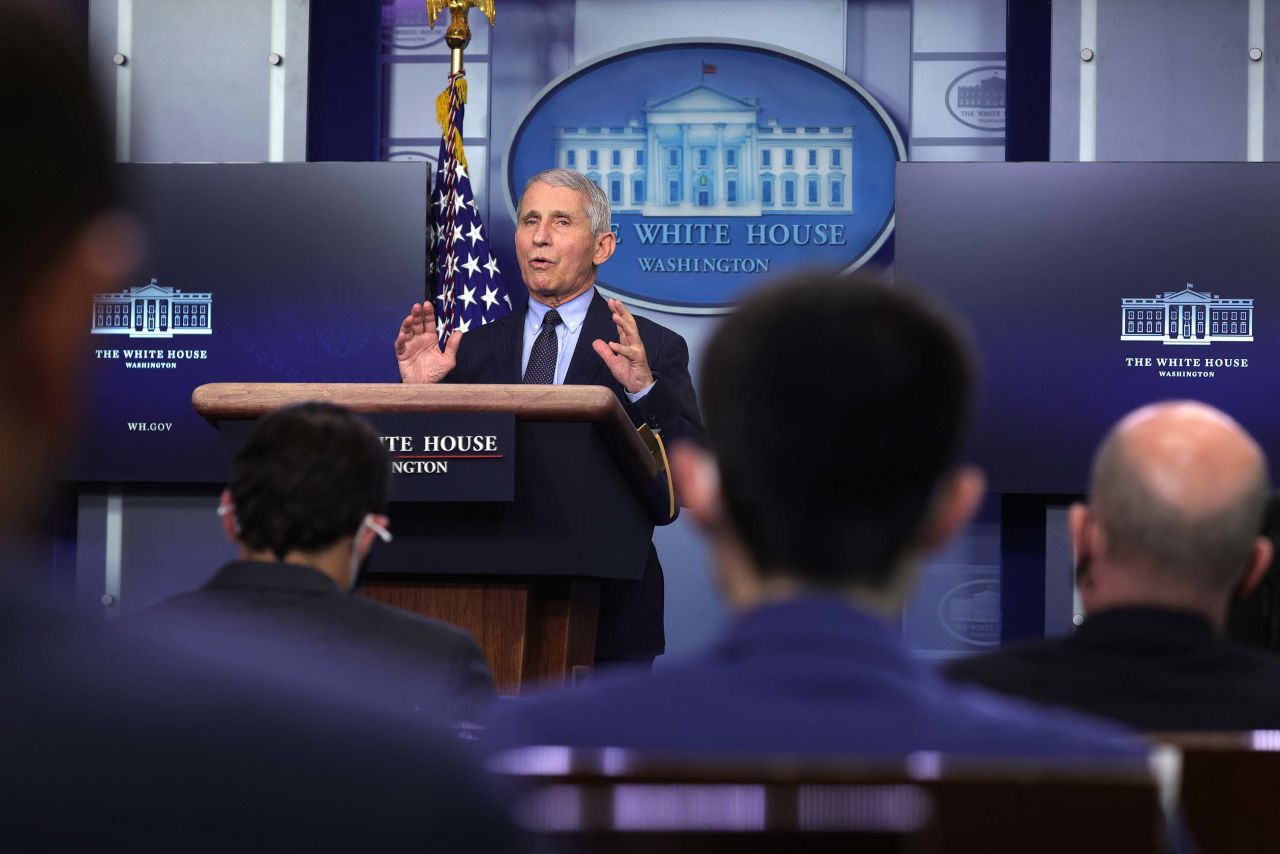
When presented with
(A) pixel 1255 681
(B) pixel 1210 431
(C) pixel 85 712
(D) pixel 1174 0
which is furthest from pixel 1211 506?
(D) pixel 1174 0

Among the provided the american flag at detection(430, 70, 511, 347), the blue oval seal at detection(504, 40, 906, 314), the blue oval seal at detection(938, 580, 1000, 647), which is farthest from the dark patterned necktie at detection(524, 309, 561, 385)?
the blue oval seal at detection(938, 580, 1000, 647)

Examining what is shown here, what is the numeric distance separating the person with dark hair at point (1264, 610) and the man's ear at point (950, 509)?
135 centimetres

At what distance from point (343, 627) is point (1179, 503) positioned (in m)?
0.99

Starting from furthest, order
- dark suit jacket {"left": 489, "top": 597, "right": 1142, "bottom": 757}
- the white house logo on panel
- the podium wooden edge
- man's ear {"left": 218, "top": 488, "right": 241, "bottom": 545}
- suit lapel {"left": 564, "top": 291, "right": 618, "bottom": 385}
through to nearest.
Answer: the white house logo on panel < suit lapel {"left": 564, "top": 291, "right": 618, "bottom": 385} < the podium wooden edge < man's ear {"left": 218, "top": 488, "right": 241, "bottom": 545} < dark suit jacket {"left": 489, "top": 597, "right": 1142, "bottom": 757}

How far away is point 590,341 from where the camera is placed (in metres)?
4.06

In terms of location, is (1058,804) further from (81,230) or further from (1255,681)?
(1255,681)

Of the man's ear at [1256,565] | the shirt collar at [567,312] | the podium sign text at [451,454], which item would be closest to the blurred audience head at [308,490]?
the podium sign text at [451,454]

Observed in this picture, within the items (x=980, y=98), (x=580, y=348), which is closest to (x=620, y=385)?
(x=580, y=348)

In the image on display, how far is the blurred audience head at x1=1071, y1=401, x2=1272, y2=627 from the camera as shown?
65.4 inches

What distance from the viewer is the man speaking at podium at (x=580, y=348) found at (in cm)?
343

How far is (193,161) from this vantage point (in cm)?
651

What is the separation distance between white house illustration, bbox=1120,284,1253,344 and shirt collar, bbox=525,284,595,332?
247 cm

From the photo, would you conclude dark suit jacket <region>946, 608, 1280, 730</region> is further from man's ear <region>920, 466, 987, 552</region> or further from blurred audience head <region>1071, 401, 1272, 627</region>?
man's ear <region>920, 466, 987, 552</region>

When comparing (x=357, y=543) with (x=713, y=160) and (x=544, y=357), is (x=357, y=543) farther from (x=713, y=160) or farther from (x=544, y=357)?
(x=713, y=160)
